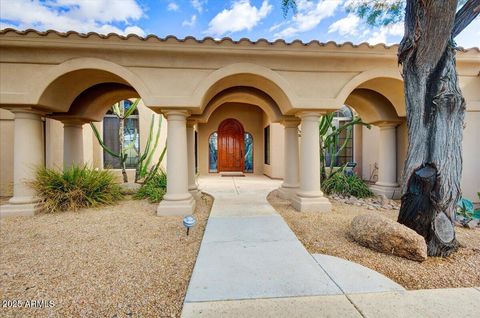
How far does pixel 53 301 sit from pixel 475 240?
5776 millimetres

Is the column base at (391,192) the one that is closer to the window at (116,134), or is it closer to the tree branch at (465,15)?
the tree branch at (465,15)

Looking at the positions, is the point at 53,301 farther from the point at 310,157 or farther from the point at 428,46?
the point at 428,46

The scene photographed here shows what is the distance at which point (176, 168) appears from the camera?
5180mm

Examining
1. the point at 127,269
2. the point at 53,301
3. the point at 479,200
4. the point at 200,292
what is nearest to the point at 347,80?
the point at 479,200

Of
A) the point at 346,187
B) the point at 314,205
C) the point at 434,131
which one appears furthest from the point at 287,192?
the point at 434,131

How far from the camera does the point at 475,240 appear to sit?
147 inches

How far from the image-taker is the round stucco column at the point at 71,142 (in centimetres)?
661

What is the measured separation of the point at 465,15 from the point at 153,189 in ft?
24.1

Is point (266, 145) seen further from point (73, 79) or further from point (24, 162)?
point (24, 162)

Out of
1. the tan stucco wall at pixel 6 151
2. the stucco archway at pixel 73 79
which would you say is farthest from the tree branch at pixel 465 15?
the tan stucco wall at pixel 6 151

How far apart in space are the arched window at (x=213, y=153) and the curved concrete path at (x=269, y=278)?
1071 cm

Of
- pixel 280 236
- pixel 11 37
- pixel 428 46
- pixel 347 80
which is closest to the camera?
pixel 428 46

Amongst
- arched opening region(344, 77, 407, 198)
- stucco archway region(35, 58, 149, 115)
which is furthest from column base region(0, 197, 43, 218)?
arched opening region(344, 77, 407, 198)

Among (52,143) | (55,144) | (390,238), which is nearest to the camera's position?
(390,238)
